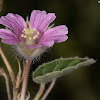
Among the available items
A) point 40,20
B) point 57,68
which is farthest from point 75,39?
point 57,68

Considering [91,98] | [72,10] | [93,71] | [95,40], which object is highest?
[72,10]

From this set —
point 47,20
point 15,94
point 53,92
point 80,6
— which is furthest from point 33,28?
point 80,6

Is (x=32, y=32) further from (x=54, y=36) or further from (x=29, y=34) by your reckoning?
(x=54, y=36)

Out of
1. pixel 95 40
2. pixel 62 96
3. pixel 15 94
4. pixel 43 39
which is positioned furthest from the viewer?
pixel 95 40

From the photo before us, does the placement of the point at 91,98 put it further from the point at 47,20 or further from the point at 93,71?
the point at 47,20

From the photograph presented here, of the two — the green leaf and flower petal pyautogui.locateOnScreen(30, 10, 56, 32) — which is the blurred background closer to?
flower petal pyautogui.locateOnScreen(30, 10, 56, 32)

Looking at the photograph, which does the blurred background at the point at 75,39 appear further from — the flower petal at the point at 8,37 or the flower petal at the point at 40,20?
the flower petal at the point at 8,37

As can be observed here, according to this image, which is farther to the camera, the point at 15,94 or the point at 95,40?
the point at 95,40

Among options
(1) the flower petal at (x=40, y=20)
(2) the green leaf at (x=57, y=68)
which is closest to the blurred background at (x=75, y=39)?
(1) the flower petal at (x=40, y=20)
